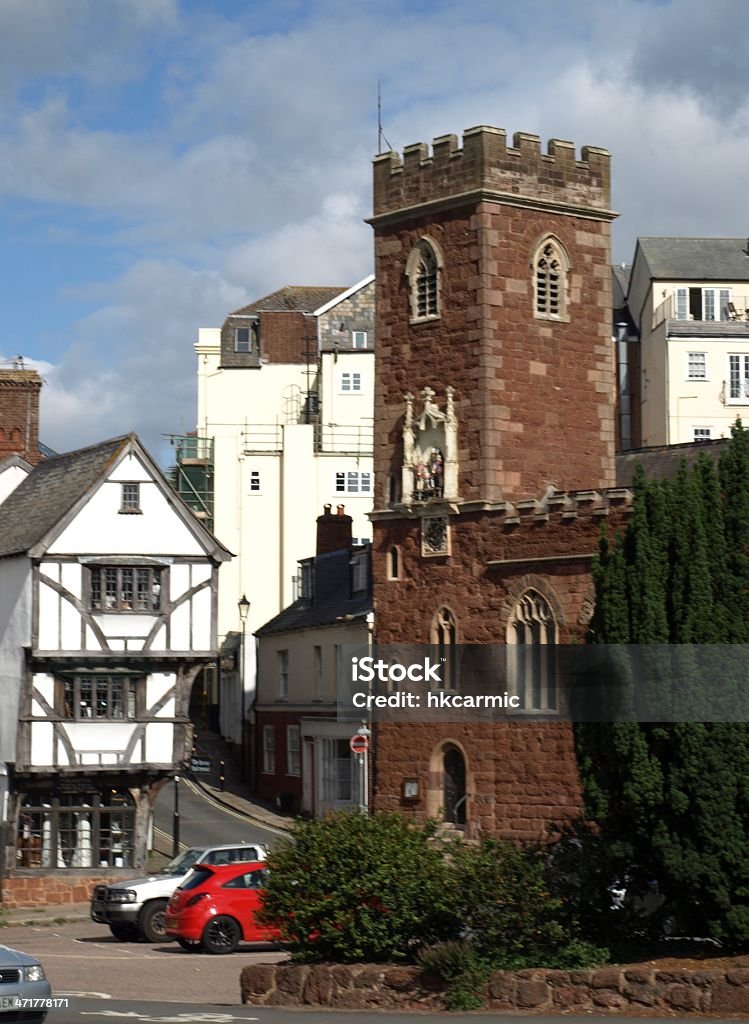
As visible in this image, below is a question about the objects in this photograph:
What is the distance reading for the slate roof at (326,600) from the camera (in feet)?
168

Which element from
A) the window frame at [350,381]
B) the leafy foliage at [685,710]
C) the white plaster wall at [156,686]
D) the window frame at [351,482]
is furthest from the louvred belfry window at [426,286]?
the window frame at [350,381]

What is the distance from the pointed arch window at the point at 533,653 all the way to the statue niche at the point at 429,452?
329 cm

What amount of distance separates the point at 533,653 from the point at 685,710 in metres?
17.7

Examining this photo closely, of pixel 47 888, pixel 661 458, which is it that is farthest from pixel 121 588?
pixel 661 458

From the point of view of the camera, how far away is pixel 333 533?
56.1m

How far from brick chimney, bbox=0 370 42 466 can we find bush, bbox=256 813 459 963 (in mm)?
31069

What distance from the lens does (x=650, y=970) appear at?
19.3m

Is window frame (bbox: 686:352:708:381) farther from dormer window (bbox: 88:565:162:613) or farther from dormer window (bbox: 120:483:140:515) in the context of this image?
dormer window (bbox: 88:565:162:613)

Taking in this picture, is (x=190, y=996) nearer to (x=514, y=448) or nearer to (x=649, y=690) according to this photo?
(x=649, y=690)

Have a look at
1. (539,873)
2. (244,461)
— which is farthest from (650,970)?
(244,461)

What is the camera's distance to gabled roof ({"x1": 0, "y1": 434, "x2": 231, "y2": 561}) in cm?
4169

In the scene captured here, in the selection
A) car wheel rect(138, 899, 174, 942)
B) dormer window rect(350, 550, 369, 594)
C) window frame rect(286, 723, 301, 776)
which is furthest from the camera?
window frame rect(286, 723, 301, 776)

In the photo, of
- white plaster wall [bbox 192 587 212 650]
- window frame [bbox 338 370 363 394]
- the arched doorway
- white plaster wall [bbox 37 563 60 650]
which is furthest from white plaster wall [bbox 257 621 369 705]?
window frame [bbox 338 370 363 394]

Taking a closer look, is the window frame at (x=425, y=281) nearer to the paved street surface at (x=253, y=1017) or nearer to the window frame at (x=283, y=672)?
the window frame at (x=283, y=672)
